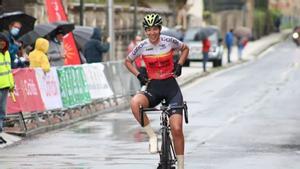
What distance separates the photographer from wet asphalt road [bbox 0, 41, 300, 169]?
13.6m

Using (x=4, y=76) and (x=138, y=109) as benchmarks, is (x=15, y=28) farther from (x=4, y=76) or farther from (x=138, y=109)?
(x=138, y=109)

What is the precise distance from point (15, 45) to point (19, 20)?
141 cm

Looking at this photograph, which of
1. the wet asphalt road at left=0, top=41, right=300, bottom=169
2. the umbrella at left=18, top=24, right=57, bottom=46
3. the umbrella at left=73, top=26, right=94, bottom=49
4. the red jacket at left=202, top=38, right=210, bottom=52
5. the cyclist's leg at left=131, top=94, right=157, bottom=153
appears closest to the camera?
the cyclist's leg at left=131, top=94, right=157, bottom=153

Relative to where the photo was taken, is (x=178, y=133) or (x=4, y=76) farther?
(x=4, y=76)

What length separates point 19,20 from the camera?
2027 cm

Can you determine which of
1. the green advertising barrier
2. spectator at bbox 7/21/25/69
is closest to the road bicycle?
spectator at bbox 7/21/25/69

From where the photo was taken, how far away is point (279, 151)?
48.8 feet

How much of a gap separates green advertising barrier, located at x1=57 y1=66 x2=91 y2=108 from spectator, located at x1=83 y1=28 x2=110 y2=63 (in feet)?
10.3

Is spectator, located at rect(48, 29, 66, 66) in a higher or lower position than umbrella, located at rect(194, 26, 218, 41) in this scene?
higher

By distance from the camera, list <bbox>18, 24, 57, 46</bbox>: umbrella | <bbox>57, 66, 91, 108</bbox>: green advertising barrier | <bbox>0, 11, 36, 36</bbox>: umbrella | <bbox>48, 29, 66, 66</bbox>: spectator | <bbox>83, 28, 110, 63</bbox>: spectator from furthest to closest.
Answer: <bbox>83, 28, 110, 63</bbox>: spectator < <bbox>48, 29, 66, 66</bbox>: spectator < <bbox>18, 24, 57, 46</bbox>: umbrella < <bbox>57, 66, 91, 108</bbox>: green advertising barrier < <bbox>0, 11, 36, 36</bbox>: umbrella

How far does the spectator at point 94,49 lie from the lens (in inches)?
977

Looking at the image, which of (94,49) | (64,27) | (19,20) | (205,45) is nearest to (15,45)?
(19,20)

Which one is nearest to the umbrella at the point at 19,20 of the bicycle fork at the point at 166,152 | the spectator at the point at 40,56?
the spectator at the point at 40,56

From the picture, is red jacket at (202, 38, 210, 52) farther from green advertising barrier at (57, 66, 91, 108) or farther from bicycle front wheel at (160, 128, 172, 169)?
bicycle front wheel at (160, 128, 172, 169)
